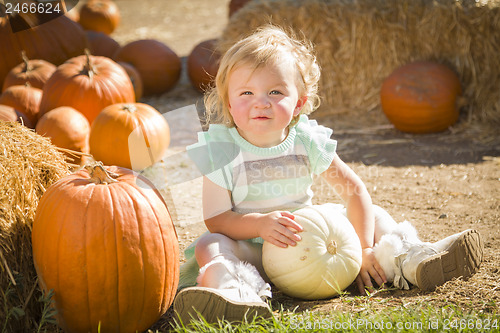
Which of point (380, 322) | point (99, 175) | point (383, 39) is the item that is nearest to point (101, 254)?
point (99, 175)

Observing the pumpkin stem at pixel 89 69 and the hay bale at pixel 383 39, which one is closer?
the pumpkin stem at pixel 89 69

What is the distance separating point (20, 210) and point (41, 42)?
4247mm

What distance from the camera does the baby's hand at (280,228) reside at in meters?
2.63

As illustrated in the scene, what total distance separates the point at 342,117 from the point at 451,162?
79.3 inches

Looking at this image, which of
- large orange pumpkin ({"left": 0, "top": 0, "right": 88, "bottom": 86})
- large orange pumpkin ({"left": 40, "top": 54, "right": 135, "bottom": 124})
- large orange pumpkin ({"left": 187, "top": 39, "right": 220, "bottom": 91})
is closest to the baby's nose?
large orange pumpkin ({"left": 40, "top": 54, "right": 135, "bottom": 124})

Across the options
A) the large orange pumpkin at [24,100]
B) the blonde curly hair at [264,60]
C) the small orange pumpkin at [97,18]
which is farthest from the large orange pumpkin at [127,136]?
the small orange pumpkin at [97,18]

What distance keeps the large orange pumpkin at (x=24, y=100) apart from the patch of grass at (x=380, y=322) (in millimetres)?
3458

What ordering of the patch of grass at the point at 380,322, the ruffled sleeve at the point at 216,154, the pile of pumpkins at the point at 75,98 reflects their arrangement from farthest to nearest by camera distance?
1. the pile of pumpkins at the point at 75,98
2. the ruffled sleeve at the point at 216,154
3. the patch of grass at the point at 380,322

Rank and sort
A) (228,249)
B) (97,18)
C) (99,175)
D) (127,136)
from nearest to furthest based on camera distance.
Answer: (99,175) < (228,249) < (127,136) < (97,18)

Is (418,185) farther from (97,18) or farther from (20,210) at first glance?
(97,18)

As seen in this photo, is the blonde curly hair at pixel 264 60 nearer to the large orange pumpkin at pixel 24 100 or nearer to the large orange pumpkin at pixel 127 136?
the large orange pumpkin at pixel 127 136

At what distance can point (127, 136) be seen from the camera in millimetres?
4828

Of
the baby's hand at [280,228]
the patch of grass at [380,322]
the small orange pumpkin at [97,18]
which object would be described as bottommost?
the patch of grass at [380,322]

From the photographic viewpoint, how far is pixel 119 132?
4793 mm
